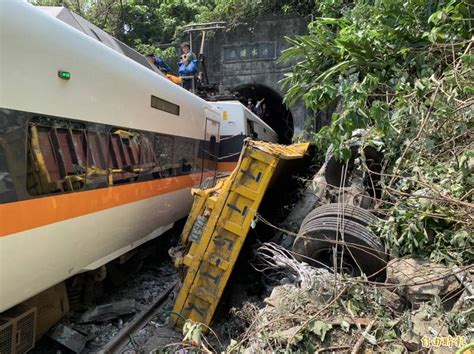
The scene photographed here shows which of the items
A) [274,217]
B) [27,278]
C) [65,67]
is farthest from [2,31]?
[274,217]

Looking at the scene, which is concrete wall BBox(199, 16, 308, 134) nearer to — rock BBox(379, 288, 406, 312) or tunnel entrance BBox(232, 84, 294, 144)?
tunnel entrance BBox(232, 84, 294, 144)

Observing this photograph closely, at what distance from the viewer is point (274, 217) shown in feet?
21.9

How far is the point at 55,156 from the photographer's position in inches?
132

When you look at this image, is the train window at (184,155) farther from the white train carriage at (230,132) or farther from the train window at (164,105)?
the white train carriage at (230,132)

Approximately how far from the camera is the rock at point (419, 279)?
9.70ft

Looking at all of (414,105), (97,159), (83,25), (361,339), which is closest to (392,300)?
(361,339)

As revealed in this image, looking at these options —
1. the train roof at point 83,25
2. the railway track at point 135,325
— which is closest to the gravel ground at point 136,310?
the railway track at point 135,325

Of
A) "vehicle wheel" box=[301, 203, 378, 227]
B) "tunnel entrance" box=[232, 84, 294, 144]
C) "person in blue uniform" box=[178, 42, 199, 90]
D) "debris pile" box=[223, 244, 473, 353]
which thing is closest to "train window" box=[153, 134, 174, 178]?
"vehicle wheel" box=[301, 203, 378, 227]

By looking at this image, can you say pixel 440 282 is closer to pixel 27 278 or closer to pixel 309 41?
pixel 309 41

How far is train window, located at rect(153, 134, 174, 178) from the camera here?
534cm

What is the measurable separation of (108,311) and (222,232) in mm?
1733

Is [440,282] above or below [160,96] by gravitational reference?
below

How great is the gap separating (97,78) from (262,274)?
3.12 meters

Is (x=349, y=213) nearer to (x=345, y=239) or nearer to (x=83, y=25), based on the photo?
(x=345, y=239)
